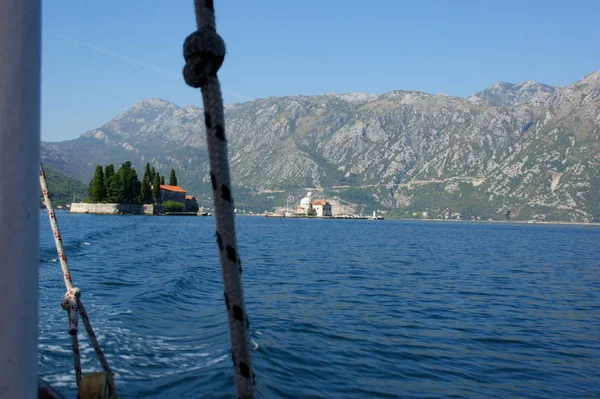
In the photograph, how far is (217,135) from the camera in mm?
2176

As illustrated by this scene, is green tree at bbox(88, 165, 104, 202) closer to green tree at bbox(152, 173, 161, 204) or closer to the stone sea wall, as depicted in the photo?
the stone sea wall

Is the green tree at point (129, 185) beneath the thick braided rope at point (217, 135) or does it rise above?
above

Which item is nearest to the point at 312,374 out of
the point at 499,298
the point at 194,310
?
the point at 194,310

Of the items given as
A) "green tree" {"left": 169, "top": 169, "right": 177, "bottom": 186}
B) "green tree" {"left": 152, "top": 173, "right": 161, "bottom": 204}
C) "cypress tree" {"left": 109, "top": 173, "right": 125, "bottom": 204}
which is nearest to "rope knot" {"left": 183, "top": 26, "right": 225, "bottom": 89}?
"cypress tree" {"left": 109, "top": 173, "right": 125, "bottom": 204}

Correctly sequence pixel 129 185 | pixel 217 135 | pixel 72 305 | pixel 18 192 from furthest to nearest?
1. pixel 129 185
2. pixel 72 305
3. pixel 217 135
4. pixel 18 192

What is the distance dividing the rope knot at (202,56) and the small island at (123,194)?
14489 centimetres

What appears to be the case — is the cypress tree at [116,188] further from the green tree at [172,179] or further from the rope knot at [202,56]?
the rope knot at [202,56]

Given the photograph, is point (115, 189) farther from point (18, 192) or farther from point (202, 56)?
point (18, 192)

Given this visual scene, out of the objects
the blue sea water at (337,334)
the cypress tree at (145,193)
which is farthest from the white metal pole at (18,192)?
the cypress tree at (145,193)

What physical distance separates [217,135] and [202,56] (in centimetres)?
35

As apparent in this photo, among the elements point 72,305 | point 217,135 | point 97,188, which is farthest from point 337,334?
point 97,188

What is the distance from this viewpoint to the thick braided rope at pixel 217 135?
2.20m

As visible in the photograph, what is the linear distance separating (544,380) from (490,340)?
3517 millimetres

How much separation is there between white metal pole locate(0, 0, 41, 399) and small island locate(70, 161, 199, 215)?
14515cm
